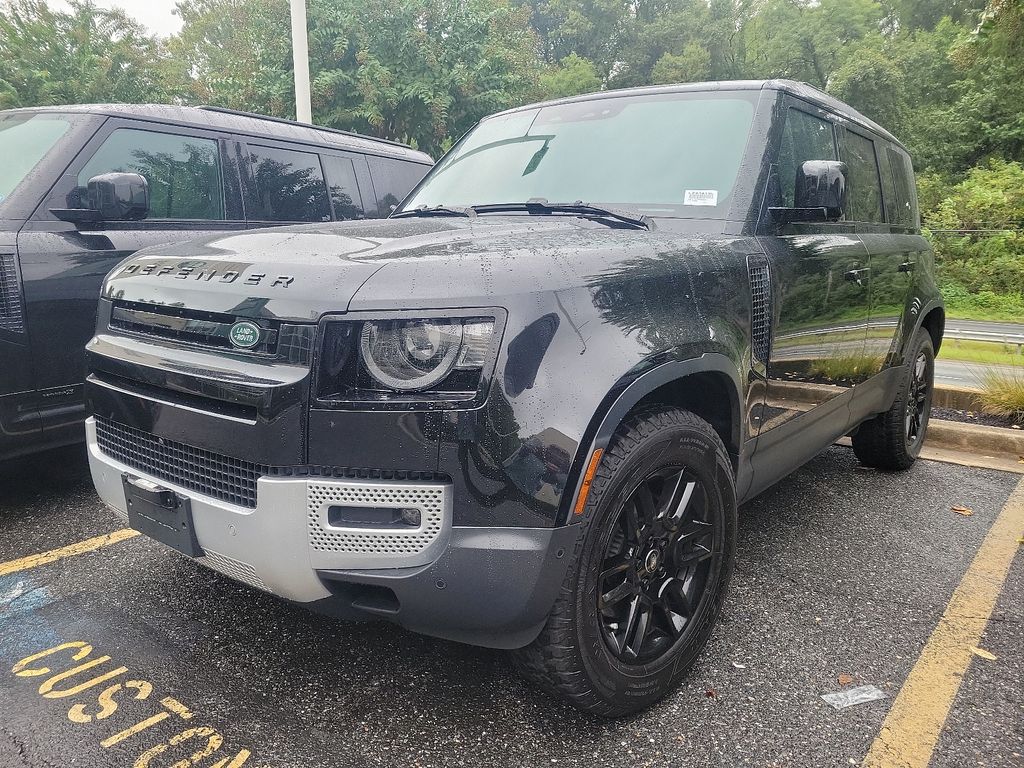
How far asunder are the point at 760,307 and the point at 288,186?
11.1 feet

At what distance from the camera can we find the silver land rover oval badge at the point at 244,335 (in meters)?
1.86

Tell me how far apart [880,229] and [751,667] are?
255 cm

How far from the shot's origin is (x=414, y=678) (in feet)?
7.66

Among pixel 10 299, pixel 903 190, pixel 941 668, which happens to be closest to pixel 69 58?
pixel 10 299

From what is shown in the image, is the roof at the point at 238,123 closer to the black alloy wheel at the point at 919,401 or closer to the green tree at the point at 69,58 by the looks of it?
the black alloy wheel at the point at 919,401

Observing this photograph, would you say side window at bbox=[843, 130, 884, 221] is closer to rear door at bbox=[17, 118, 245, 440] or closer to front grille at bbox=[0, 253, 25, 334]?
rear door at bbox=[17, 118, 245, 440]

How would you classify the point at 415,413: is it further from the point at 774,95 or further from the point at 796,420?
the point at 774,95

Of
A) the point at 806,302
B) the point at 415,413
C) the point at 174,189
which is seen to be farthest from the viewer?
the point at 174,189

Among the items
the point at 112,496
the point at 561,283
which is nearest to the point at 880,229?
the point at 561,283

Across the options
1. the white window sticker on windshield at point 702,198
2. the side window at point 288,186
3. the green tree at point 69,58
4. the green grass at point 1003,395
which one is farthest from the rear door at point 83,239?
the green tree at point 69,58

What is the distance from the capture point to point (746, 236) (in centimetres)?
266

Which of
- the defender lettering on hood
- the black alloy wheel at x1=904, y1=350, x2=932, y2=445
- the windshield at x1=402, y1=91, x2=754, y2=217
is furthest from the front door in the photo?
the defender lettering on hood

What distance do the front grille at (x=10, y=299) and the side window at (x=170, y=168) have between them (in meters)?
0.62

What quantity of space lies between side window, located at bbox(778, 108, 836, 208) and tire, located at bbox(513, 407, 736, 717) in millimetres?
1218
